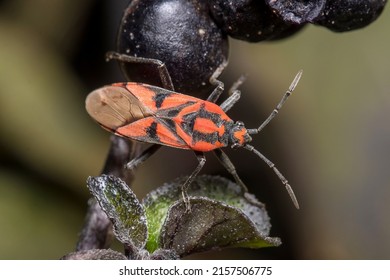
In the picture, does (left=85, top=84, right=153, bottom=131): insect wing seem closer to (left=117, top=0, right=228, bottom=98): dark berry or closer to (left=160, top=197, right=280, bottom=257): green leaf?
(left=117, top=0, right=228, bottom=98): dark berry

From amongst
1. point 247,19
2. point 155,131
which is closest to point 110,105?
point 155,131

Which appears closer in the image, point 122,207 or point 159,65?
point 122,207

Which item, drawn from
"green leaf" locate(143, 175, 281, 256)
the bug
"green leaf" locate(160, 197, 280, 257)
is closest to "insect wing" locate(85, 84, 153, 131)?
the bug

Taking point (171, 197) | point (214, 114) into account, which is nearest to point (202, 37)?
point (171, 197)

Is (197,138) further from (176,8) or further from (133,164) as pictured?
(176,8)

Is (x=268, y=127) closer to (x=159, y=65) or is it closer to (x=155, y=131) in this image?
(x=155, y=131)

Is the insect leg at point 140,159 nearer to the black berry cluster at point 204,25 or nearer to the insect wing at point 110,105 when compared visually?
the insect wing at point 110,105
